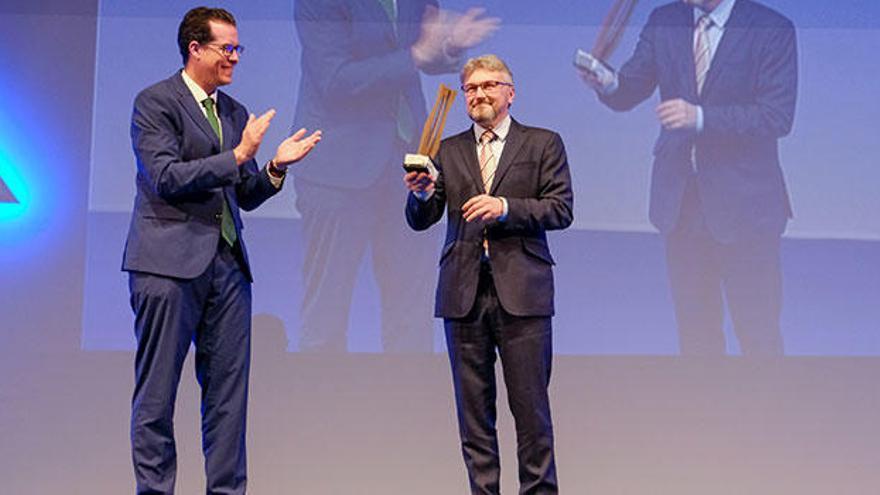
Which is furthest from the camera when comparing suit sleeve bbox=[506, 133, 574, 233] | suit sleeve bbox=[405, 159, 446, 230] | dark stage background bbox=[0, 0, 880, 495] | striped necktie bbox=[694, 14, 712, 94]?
striped necktie bbox=[694, 14, 712, 94]

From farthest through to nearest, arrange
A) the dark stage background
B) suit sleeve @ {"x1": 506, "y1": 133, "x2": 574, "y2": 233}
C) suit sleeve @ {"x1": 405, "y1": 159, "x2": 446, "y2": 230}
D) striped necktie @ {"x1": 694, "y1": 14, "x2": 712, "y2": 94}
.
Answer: striped necktie @ {"x1": 694, "y1": 14, "x2": 712, "y2": 94}
the dark stage background
suit sleeve @ {"x1": 405, "y1": 159, "x2": 446, "y2": 230}
suit sleeve @ {"x1": 506, "y1": 133, "x2": 574, "y2": 233}

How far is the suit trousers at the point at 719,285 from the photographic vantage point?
3.69 meters

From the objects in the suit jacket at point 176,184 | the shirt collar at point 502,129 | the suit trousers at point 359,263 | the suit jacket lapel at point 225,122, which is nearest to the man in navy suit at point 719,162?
the suit trousers at point 359,263

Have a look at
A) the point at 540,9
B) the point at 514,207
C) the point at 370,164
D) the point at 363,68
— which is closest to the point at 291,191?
the point at 370,164

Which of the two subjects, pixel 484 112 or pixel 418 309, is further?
pixel 418 309

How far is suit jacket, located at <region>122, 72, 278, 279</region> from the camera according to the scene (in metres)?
2.40

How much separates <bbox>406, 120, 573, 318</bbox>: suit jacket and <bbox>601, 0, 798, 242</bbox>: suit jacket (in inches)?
46.9

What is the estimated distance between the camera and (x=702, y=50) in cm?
375

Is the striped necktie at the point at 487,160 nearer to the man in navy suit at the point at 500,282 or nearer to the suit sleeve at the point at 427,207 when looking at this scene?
the man in navy suit at the point at 500,282

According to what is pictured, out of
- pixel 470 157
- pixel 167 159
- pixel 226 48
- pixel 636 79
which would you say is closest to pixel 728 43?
pixel 636 79

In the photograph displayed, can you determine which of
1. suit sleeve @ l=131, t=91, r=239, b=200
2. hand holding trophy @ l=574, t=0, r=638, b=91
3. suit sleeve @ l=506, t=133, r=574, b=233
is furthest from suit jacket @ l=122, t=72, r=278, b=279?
hand holding trophy @ l=574, t=0, r=638, b=91

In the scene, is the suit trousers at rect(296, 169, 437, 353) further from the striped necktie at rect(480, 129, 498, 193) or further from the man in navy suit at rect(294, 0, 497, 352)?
the striped necktie at rect(480, 129, 498, 193)

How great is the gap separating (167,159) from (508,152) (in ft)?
3.00

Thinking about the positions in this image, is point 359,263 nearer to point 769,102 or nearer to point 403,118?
point 403,118
